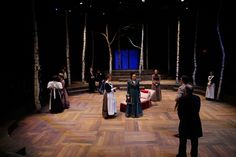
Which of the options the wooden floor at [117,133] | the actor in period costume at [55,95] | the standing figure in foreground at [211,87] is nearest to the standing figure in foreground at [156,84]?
the wooden floor at [117,133]

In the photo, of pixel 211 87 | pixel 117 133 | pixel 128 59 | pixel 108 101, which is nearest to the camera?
pixel 117 133

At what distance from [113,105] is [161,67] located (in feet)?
41.3

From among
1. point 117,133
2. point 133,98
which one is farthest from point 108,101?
point 117,133

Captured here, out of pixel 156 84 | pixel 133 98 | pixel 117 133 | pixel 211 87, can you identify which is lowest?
pixel 117 133

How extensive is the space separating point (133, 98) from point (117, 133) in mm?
1962

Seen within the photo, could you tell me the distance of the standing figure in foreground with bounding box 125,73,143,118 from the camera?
8.95 m

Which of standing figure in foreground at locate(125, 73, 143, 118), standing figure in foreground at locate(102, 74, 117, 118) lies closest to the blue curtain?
standing figure in foreground at locate(125, 73, 143, 118)

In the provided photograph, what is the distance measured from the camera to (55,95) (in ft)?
32.4

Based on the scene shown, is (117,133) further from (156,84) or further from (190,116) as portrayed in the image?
(156,84)

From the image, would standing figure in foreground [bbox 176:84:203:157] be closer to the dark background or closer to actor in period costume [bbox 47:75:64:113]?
actor in period costume [bbox 47:75:64:113]

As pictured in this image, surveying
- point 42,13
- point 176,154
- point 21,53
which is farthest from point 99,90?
point 176,154

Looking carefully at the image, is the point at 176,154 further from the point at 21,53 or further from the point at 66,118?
the point at 21,53

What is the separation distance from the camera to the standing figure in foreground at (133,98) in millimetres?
8945

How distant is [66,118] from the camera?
9.19 m
